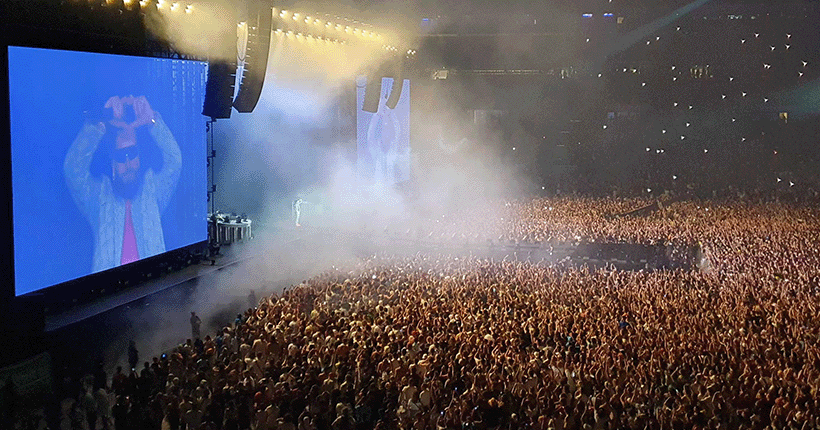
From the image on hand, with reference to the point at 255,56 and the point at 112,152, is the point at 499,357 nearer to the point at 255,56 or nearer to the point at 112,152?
the point at 112,152

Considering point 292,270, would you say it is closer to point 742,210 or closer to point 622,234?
point 622,234

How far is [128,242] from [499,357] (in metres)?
6.72

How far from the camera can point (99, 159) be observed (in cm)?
1093

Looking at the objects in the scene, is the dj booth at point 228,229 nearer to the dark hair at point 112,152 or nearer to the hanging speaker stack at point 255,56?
the hanging speaker stack at point 255,56

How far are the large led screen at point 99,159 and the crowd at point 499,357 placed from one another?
2.17 m

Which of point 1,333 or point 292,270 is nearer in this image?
point 1,333

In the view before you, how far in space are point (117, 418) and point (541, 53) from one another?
23.4 metres

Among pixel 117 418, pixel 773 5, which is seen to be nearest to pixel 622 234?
pixel 117 418

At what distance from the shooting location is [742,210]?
19344 mm

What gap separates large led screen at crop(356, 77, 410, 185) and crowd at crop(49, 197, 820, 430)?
10.2 meters

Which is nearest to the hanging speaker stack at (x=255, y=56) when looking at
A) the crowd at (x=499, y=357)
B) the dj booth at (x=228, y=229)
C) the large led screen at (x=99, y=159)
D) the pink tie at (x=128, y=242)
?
the large led screen at (x=99, y=159)

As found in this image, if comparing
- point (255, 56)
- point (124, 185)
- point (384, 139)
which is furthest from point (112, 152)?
point (384, 139)

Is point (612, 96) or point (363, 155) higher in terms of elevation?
point (612, 96)

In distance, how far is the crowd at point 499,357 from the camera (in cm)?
650
